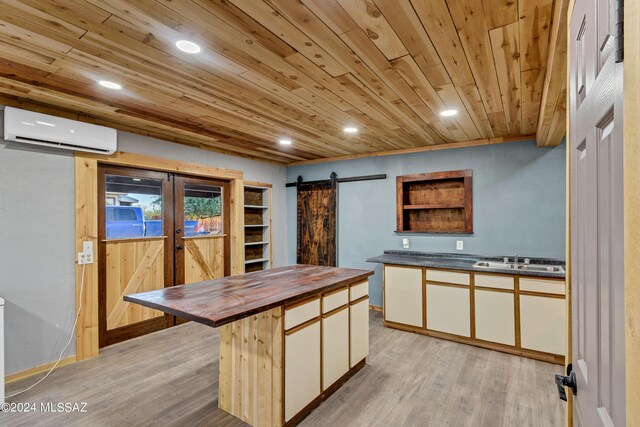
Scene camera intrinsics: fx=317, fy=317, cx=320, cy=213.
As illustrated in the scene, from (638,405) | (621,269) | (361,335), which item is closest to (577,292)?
(621,269)

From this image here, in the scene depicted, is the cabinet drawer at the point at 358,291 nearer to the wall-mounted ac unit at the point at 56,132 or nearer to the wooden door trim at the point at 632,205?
the wooden door trim at the point at 632,205

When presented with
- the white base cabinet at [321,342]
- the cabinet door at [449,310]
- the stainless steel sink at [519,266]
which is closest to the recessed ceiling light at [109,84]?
the white base cabinet at [321,342]

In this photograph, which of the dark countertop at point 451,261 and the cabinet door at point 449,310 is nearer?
the dark countertop at point 451,261

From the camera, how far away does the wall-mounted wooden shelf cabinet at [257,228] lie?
554 centimetres

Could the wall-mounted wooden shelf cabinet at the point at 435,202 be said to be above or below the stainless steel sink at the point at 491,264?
above

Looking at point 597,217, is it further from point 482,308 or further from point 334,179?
point 334,179

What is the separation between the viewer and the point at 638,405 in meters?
A: 0.40

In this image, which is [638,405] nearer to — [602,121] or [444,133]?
[602,121]

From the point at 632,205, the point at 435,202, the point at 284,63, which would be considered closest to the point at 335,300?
the point at 284,63

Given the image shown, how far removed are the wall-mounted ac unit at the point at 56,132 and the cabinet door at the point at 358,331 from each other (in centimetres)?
307

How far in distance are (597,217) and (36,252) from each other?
407 cm

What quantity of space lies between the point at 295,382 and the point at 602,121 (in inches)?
88.6

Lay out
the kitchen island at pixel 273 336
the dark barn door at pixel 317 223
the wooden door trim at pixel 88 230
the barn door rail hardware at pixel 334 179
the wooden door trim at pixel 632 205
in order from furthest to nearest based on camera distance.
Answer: the dark barn door at pixel 317 223 < the barn door rail hardware at pixel 334 179 < the wooden door trim at pixel 88 230 < the kitchen island at pixel 273 336 < the wooden door trim at pixel 632 205

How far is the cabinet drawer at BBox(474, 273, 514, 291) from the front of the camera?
342cm
